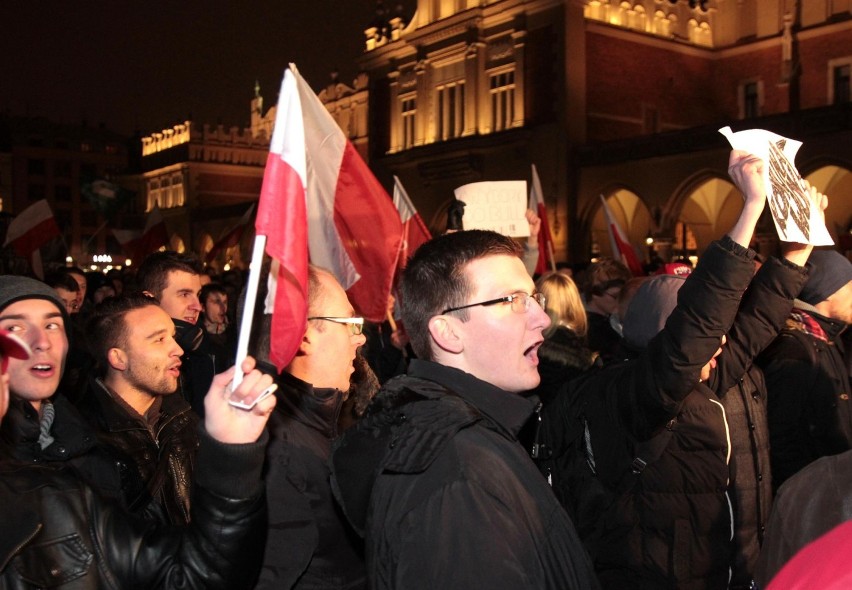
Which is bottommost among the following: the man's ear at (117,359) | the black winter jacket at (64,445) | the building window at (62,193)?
the black winter jacket at (64,445)

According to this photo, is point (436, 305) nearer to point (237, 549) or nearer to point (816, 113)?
point (237, 549)

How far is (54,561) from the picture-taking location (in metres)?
2.00

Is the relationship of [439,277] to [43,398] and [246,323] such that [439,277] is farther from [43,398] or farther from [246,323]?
[43,398]

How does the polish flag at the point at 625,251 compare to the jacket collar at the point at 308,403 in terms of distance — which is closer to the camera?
the jacket collar at the point at 308,403

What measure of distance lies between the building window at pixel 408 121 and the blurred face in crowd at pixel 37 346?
30.4m

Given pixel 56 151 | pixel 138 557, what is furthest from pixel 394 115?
pixel 56 151

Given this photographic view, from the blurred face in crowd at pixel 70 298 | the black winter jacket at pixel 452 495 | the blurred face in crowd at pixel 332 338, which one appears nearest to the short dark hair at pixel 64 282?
the blurred face in crowd at pixel 70 298

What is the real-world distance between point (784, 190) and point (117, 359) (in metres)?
2.60

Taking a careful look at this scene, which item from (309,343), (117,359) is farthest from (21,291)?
(309,343)

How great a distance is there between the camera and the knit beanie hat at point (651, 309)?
332cm

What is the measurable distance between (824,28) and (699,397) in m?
29.5

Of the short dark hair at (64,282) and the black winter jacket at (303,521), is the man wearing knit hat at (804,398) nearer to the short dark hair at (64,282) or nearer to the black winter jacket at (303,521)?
the black winter jacket at (303,521)

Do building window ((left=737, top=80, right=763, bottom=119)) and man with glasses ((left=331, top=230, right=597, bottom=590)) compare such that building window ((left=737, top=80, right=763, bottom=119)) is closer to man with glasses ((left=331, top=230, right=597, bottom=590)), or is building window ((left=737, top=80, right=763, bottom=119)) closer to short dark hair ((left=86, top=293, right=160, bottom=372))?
short dark hair ((left=86, top=293, right=160, bottom=372))

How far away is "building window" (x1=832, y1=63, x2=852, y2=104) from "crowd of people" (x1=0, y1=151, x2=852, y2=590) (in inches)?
1072
